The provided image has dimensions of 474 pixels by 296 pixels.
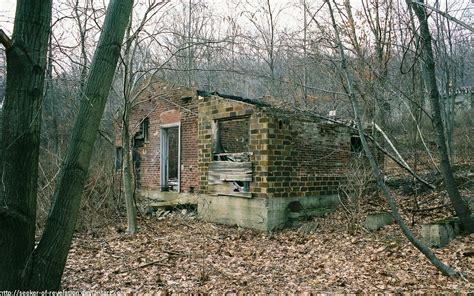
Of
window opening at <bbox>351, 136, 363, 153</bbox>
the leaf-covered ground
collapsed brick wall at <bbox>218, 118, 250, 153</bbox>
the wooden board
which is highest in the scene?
collapsed brick wall at <bbox>218, 118, 250, 153</bbox>

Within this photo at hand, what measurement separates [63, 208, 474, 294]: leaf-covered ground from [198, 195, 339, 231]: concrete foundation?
0.40 meters

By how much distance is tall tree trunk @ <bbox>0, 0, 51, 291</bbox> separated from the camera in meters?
3.20

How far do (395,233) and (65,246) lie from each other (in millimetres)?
6492

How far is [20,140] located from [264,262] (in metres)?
4.28

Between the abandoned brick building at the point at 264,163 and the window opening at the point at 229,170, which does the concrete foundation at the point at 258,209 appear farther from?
the window opening at the point at 229,170

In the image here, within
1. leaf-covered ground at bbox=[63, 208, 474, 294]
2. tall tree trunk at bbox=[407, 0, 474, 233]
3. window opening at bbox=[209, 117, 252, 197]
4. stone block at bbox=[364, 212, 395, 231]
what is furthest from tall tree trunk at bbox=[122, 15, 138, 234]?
tall tree trunk at bbox=[407, 0, 474, 233]

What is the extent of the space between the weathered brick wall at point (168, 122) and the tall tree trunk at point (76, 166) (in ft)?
25.6

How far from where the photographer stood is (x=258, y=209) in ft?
29.8

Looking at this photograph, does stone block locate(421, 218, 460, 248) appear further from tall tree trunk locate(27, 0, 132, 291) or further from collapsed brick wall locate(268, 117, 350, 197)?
tall tree trunk locate(27, 0, 132, 291)

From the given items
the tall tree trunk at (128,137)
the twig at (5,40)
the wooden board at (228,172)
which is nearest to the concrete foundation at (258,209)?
the wooden board at (228,172)

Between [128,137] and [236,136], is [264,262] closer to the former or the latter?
[128,137]

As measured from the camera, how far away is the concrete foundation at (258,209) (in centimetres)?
898

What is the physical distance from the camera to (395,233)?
24.6 feet

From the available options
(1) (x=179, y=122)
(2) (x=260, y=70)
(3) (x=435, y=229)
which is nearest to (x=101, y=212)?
(1) (x=179, y=122)
